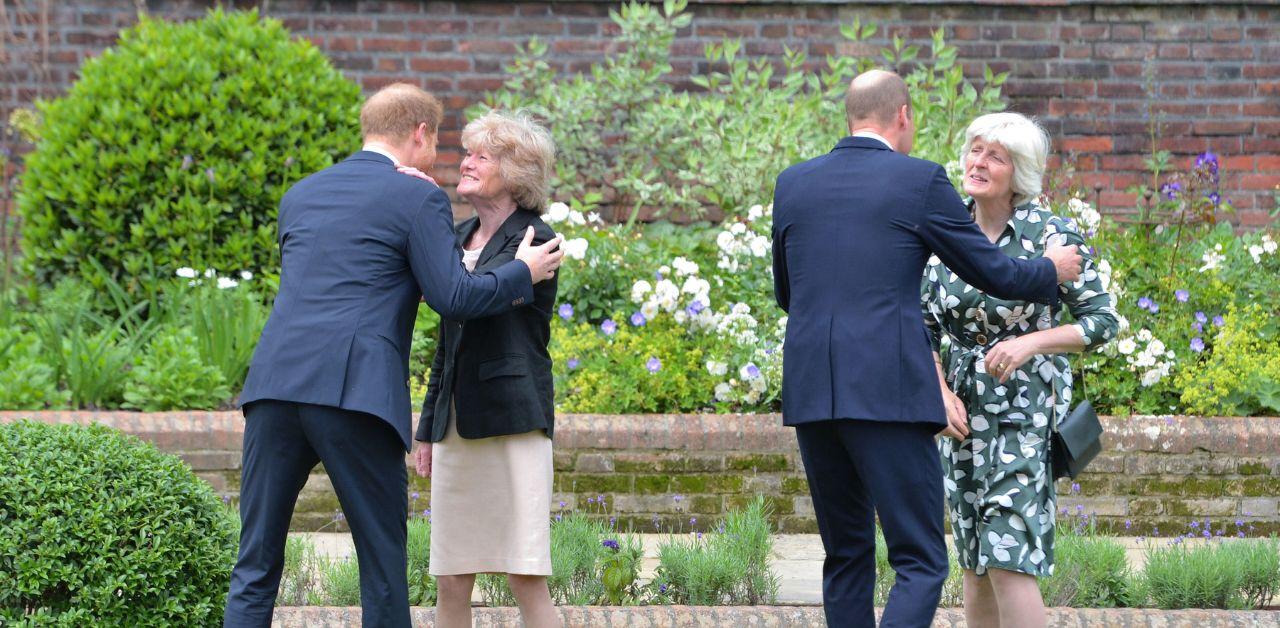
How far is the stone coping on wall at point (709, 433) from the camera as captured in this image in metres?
6.04

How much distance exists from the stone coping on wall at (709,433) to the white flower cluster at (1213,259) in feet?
3.51

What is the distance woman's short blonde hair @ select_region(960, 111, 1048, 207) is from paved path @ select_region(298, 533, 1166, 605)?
1.70 m

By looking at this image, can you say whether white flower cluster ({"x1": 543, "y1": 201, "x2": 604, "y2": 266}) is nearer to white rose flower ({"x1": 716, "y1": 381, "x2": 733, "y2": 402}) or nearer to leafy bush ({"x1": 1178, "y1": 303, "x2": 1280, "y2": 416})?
white rose flower ({"x1": 716, "y1": 381, "x2": 733, "y2": 402})

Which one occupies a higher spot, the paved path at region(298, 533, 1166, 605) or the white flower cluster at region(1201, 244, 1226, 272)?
the white flower cluster at region(1201, 244, 1226, 272)

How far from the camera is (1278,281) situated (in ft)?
22.7

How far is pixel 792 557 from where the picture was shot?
5.64 m

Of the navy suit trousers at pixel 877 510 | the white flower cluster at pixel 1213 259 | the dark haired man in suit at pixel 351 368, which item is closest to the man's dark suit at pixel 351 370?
the dark haired man in suit at pixel 351 368

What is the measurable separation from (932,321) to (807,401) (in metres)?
0.65

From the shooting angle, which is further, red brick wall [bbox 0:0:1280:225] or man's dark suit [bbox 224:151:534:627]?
red brick wall [bbox 0:0:1280:225]

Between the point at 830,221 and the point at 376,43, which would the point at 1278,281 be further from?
the point at 376,43

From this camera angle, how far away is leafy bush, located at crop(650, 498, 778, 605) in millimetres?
4703

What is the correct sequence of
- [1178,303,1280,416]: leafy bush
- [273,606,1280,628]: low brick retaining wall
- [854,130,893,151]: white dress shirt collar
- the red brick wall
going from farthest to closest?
the red brick wall, [1178,303,1280,416]: leafy bush, [273,606,1280,628]: low brick retaining wall, [854,130,893,151]: white dress shirt collar

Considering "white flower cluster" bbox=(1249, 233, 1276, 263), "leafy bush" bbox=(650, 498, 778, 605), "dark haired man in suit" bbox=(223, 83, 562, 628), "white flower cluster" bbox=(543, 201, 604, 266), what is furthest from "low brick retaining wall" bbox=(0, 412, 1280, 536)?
"dark haired man in suit" bbox=(223, 83, 562, 628)

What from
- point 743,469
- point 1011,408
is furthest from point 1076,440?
point 743,469
